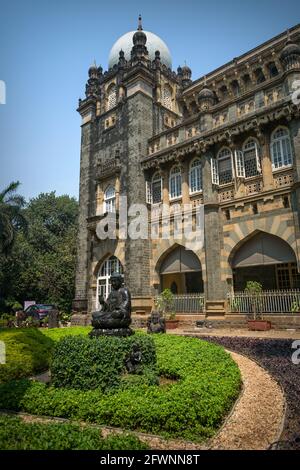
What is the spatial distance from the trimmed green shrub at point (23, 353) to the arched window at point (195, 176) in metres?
12.3

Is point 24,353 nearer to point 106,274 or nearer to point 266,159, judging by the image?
point 266,159

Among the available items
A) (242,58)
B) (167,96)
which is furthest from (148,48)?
(242,58)

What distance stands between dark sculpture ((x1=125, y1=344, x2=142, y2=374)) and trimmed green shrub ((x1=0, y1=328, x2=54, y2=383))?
305 cm

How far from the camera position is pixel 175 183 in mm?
20812

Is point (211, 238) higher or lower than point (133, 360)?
higher

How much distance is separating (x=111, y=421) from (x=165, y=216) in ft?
52.4

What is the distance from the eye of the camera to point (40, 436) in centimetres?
422

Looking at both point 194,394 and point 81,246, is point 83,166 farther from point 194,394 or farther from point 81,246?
point 194,394

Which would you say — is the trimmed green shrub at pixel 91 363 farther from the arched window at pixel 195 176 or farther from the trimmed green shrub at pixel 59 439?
the arched window at pixel 195 176

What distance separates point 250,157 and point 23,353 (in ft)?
47.4

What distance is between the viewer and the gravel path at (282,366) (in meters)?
4.58

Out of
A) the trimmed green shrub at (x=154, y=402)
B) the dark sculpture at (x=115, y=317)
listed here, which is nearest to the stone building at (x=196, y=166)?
the dark sculpture at (x=115, y=317)

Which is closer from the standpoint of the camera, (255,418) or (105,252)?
(255,418)
